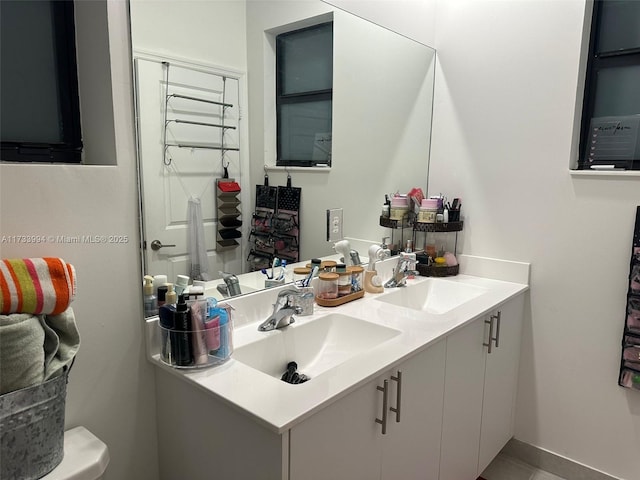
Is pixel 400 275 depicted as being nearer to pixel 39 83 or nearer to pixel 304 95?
pixel 304 95

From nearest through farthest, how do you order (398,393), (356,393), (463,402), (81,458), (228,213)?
(81,458), (356,393), (398,393), (228,213), (463,402)

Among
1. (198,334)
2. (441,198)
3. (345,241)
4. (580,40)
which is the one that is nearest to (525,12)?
(580,40)

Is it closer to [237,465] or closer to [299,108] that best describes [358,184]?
[299,108]

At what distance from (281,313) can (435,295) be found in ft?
3.22

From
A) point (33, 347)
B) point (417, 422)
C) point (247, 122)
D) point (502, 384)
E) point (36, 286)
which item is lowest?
point (502, 384)

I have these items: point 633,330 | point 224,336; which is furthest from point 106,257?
point 633,330

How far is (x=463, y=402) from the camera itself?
171 centimetres

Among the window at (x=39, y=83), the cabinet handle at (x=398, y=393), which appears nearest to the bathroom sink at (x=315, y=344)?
the cabinet handle at (x=398, y=393)

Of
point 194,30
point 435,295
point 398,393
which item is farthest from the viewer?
point 435,295

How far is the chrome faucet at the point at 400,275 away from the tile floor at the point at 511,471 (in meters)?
0.99

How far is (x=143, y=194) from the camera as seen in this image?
1264 millimetres

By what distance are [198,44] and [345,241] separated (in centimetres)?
97

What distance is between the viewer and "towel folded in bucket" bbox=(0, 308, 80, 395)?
88 cm

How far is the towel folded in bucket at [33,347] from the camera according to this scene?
0.88 meters
